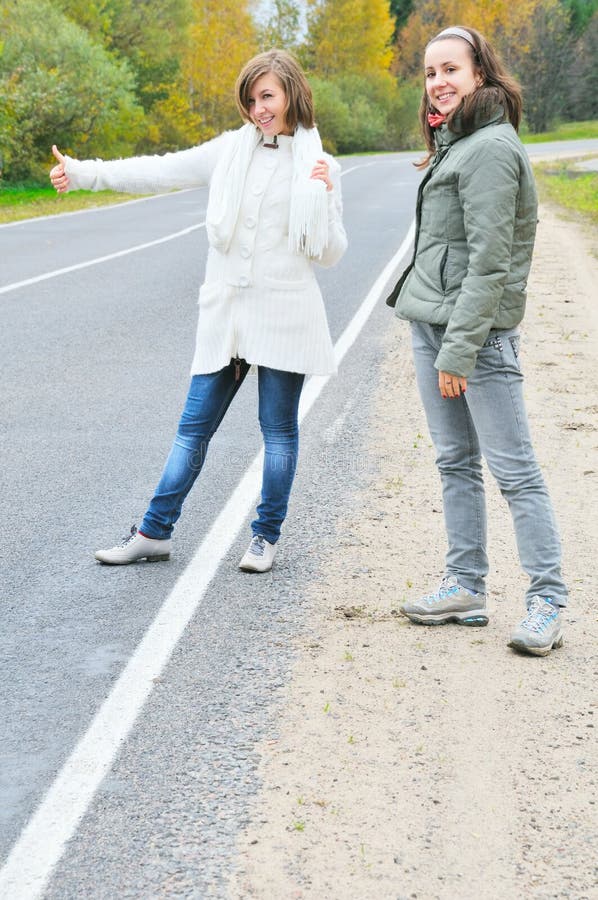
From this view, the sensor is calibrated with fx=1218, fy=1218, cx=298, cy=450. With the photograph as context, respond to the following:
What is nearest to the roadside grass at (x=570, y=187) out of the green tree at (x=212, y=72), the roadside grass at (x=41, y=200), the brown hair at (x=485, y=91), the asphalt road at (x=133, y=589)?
the roadside grass at (x=41, y=200)

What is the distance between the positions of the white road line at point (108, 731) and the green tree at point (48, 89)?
27202 millimetres

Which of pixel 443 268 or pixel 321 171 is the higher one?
pixel 321 171

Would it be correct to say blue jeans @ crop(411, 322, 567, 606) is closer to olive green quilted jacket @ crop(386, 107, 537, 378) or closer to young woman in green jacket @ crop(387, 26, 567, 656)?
young woman in green jacket @ crop(387, 26, 567, 656)

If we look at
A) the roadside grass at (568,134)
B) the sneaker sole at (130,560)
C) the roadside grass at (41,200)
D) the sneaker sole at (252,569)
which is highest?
the sneaker sole at (130,560)

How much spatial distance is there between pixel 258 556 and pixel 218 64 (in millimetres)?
59955

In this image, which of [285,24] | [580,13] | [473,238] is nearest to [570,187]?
[473,238]

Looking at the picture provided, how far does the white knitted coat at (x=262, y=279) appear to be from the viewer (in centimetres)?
462

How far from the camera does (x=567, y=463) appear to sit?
6715 millimetres

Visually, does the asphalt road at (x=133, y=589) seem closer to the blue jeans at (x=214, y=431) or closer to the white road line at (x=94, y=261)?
the blue jeans at (x=214, y=431)

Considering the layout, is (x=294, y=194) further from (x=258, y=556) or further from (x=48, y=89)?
(x=48, y=89)

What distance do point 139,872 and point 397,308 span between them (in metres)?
2.15

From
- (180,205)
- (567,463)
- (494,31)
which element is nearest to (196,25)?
(494,31)

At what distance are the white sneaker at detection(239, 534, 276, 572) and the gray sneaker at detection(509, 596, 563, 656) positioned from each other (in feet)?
3.80

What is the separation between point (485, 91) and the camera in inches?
150
